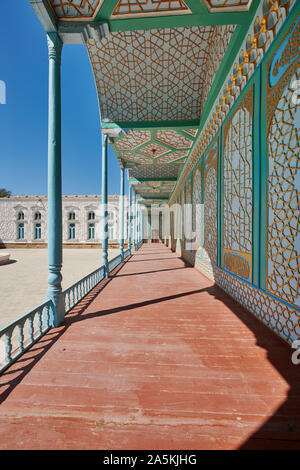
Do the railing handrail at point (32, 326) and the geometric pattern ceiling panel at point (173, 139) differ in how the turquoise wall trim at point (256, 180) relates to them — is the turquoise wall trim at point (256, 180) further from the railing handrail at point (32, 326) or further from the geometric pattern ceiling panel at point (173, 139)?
the geometric pattern ceiling panel at point (173, 139)

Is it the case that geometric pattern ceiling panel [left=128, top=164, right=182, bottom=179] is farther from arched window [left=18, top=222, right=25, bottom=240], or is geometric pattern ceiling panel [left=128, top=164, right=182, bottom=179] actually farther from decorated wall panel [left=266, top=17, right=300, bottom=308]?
arched window [left=18, top=222, right=25, bottom=240]

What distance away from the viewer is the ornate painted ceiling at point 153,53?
2.64m

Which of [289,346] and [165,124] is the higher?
[165,124]

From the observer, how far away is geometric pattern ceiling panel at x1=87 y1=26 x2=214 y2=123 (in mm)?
3848

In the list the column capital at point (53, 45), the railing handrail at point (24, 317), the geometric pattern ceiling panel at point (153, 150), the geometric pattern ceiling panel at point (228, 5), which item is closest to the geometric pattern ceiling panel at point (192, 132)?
the geometric pattern ceiling panel at point (153, 150)

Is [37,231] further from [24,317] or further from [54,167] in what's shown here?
[24,317]

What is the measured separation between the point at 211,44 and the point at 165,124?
71.0 inches

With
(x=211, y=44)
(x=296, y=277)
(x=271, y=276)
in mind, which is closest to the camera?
(x=296, y=277)

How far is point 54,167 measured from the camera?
8.86 ft

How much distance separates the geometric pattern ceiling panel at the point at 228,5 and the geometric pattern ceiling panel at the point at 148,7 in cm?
29
